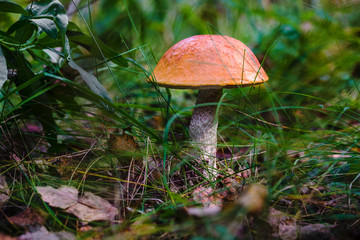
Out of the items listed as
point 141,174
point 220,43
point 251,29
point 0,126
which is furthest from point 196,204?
point 251,29

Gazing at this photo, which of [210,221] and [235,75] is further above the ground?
[235,75]

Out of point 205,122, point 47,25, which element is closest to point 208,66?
point 205,122

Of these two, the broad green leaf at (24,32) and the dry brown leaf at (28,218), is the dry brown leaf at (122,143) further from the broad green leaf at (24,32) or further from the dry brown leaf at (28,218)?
the broad green leaf at (24,32)

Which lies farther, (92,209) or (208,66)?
(208,66)

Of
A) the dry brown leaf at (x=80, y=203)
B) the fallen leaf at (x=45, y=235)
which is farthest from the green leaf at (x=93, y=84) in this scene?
the fallen leaf at (x=45, y=235)

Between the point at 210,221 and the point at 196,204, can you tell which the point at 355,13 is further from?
the point at 210,221

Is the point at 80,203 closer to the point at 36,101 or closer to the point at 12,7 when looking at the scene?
the point at 36,101
